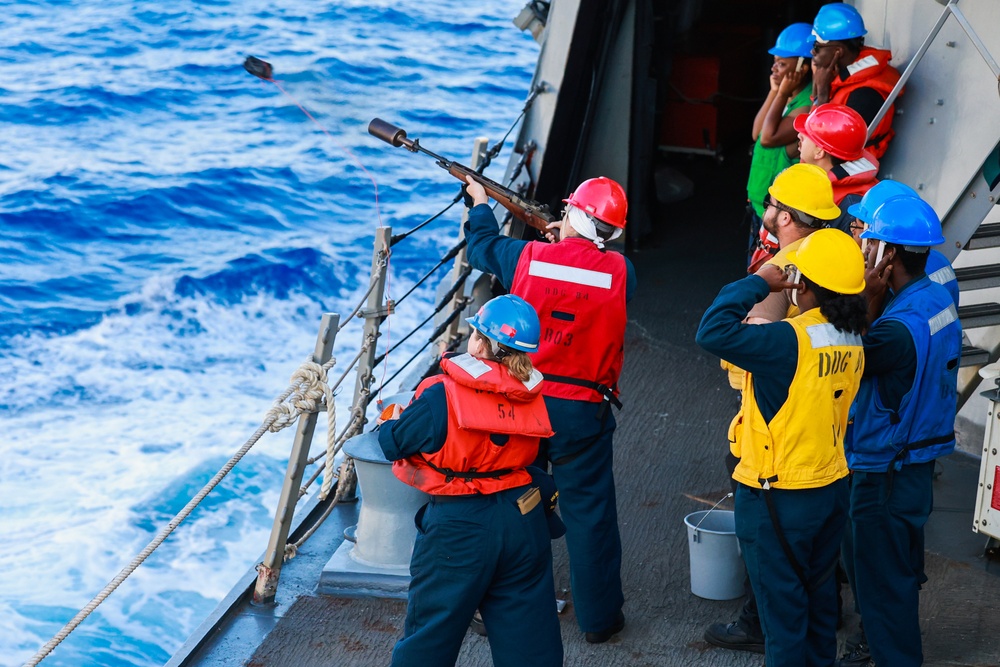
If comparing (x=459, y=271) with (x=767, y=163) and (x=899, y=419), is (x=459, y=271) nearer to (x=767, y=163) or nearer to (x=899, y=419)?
(x=767, y=163)

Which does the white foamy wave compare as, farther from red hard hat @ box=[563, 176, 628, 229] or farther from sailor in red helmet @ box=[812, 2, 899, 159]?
sailor in red helmet @ box=[812, 2, 899, 159]

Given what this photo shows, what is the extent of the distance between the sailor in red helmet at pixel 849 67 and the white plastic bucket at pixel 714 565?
222cm

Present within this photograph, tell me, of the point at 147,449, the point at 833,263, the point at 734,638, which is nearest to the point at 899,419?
the point at 833,263

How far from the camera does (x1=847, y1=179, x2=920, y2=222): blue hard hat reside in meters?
3.74

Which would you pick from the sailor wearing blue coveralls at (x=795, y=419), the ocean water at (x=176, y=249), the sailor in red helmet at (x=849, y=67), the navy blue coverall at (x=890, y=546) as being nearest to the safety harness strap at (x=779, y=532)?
the sailor wearing blue coveralls at (x=795, y=419)

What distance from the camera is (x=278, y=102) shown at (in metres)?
18.8

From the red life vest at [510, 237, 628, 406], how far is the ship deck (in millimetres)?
1109

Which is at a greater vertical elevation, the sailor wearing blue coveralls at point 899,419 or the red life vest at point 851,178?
the red life vest at point 851,178

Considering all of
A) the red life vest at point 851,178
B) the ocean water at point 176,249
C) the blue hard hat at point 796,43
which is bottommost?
the ocean water at point 176,249

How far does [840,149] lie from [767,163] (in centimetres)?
123

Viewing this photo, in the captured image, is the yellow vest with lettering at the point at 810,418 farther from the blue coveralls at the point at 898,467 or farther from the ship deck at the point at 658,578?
the ship deck at the point at 658,578

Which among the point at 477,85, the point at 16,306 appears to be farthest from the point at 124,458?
the point at 477,85

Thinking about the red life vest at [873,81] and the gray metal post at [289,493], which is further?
the red life vest at [873,81]

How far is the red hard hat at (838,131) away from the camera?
4406 mm
